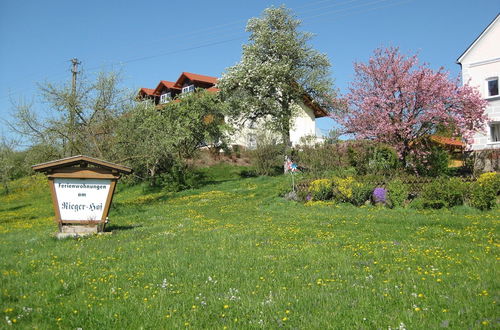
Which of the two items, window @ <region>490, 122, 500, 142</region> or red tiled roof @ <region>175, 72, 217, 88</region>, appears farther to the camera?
red tiled roof @ <region>175, 72, 217, 88</region>

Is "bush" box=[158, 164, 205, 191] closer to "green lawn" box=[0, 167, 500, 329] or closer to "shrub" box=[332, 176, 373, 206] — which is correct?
"shrub" box=[332, 176, 373, 206]

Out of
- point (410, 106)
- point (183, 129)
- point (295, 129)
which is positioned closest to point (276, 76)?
point (295, 129)

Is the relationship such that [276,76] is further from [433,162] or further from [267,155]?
[433,162]

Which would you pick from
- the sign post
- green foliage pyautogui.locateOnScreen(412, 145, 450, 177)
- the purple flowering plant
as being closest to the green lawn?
the sign post

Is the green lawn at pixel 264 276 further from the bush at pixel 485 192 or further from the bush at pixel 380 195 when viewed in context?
the bush at pixel 380 195

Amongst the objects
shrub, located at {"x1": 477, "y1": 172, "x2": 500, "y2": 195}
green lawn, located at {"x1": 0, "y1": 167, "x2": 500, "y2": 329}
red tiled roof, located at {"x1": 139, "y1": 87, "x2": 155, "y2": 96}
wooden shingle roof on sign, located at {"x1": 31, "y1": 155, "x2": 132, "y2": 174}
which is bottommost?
green lawn, located at {"x1": 0, "y1": 167, "x2": 500, "y2": 329}

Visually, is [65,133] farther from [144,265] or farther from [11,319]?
[11,319]

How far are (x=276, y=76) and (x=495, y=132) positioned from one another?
1554 centimetres

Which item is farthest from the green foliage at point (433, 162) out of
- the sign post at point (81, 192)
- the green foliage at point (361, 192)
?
the sign post at point (81, 192)

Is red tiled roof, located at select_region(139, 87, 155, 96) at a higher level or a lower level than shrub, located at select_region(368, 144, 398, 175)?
higher

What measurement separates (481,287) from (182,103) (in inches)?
1156

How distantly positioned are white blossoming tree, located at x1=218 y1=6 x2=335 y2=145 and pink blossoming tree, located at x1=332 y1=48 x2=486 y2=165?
1031 cm

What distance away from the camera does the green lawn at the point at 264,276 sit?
17.1ft

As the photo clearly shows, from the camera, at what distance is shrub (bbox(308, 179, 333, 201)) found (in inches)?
770
